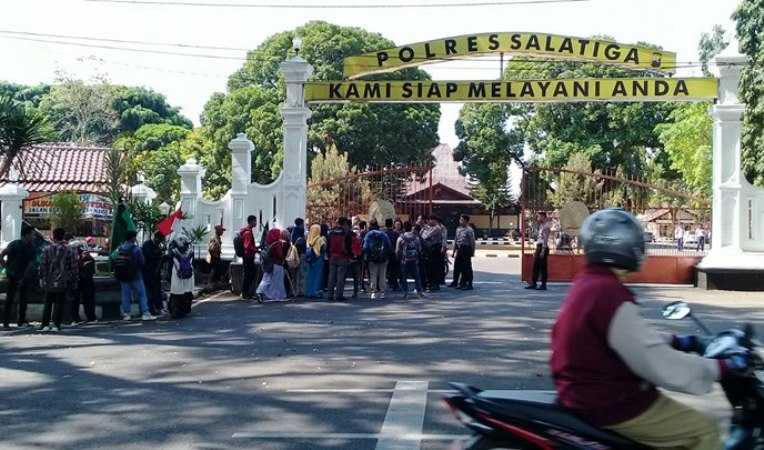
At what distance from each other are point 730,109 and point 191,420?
14224 millimetres

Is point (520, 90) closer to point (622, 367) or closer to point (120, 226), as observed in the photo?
point (120, 226)

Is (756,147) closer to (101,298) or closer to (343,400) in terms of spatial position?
(101,298)

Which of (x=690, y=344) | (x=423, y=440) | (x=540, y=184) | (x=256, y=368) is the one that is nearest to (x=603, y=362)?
(x=690, y=344)

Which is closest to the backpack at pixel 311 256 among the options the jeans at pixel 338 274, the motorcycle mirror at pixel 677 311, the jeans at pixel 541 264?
the jeans at pixel 338 274

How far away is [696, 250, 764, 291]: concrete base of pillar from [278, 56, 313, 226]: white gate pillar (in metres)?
8.45

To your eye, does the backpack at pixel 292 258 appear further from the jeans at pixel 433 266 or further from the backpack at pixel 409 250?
the jeans at pixel 433 266

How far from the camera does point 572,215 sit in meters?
18.7

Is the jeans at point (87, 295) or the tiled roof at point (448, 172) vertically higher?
the tiled roof at point (448, 172)

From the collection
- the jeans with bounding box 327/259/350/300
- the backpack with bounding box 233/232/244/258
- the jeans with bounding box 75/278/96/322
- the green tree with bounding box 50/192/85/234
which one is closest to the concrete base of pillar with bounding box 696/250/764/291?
the jeans with bounding box 327/259/350/300

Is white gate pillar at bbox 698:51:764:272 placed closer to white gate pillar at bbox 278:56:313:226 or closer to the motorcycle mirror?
white gate pillar at bbox 278:56:313:226

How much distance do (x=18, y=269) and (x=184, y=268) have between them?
2441 millimetres

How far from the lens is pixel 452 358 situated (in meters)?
9.71

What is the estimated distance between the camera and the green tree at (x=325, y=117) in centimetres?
4325

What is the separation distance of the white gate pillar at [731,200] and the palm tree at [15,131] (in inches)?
512
